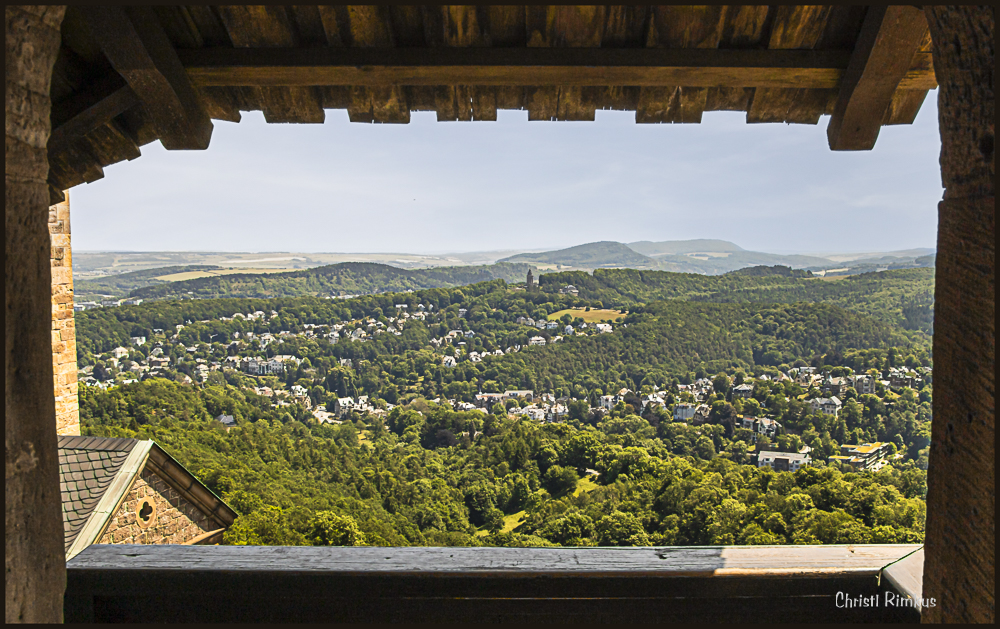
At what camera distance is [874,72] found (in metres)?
1.33

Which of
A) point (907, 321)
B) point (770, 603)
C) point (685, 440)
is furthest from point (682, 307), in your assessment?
point (770, 603)

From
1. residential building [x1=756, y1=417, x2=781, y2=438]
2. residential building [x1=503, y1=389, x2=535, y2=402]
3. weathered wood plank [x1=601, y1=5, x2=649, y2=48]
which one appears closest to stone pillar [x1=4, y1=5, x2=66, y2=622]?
weathered wood plank [x1=601, y1=5, x2=649, y2=48]

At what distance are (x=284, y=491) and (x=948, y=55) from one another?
24.5 m

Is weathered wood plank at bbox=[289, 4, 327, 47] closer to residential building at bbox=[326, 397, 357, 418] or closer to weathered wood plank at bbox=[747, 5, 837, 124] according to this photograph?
weathered wood plank at bbox=[747, 5, 837, 124]

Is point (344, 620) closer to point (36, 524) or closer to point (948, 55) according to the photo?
A: point (36, 524)

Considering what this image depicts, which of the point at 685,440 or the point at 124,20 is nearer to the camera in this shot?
the point at 124,20

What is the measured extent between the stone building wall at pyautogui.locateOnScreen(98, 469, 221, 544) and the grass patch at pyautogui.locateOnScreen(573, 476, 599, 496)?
21161mm

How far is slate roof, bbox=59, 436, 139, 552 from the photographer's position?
4.07 m

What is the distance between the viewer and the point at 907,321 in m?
37.2

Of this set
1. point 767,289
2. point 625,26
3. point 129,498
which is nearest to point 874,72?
point 625,26

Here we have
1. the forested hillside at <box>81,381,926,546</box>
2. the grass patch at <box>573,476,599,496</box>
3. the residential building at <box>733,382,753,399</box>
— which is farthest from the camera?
the residential building at <box>733,382,753,399</box>

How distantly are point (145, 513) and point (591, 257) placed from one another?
9316 cm

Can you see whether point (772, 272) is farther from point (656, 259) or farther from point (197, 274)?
point (197, 274)

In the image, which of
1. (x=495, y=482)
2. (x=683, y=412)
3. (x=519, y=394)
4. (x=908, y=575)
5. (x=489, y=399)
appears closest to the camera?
(x=908, y=575)
